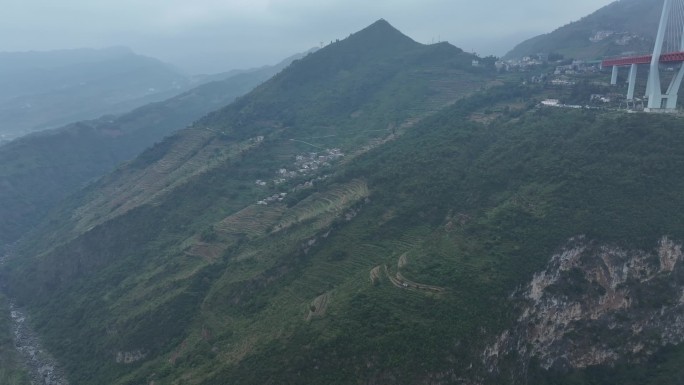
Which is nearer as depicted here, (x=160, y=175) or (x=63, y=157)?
(x=160, y=175)

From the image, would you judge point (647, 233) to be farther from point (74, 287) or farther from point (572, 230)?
point (74, 287)

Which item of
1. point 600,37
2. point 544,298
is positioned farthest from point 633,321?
point 600,37

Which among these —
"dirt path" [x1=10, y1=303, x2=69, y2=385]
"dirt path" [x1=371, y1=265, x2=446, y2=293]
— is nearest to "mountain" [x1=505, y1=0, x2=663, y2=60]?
"dirt path" [x1=371, y1=265, x2=446, y2=293]

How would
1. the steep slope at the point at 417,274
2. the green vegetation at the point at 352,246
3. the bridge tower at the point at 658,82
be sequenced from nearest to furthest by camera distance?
the steep slope at the point at 417,274
the green vegetation at the point at 352,246
the bridge tower at the point at 658,82

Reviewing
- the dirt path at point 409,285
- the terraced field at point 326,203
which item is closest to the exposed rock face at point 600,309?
the dirt path at point 409,285

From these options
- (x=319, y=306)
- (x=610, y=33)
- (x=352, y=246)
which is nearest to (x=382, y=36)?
(x=610, y=33)

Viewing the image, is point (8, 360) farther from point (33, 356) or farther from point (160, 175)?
point (160, 175)

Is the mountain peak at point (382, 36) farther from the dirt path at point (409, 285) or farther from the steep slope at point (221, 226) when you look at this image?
the dirt path at point (409, 285)
